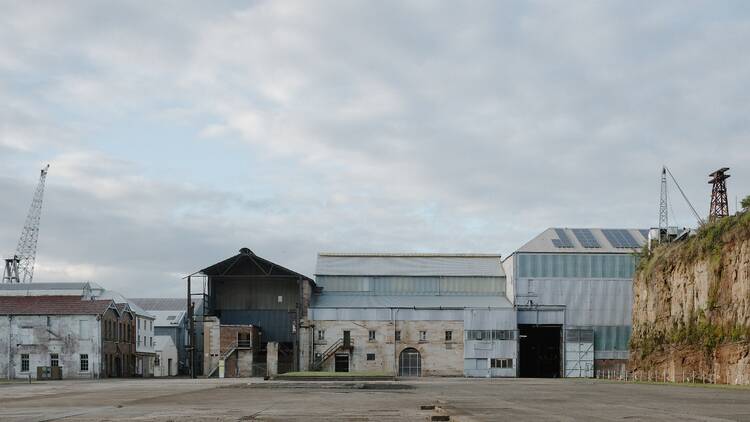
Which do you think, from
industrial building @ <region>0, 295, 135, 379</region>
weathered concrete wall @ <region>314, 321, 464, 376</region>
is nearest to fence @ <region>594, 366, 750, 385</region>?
weathered concrete wall @ <region>314, 321, 464, 376</region>

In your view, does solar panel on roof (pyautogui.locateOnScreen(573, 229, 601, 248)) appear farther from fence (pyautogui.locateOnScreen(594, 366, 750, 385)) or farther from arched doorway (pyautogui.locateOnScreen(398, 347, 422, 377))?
arched doorway (pyautogui.locateOnScreen(398, 347, 422, 377))

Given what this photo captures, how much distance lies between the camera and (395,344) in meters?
81.9

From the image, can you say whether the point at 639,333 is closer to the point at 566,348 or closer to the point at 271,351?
the point at 566,348

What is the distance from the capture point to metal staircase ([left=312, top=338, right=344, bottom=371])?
81188 mm

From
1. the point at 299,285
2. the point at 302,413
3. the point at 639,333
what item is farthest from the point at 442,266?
the point at 302,413

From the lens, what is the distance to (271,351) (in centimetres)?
7950

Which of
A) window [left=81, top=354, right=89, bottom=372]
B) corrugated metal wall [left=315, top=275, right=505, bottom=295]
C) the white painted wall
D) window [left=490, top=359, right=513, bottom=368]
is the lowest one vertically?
the white painted wall

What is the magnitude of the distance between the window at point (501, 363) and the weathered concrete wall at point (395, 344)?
3021 millimetres

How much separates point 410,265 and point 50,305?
36.7 m

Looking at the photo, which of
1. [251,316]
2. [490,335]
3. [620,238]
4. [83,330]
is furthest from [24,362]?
[620,238]

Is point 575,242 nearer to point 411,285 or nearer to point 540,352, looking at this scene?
point 540,352

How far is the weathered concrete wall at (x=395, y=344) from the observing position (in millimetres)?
81438

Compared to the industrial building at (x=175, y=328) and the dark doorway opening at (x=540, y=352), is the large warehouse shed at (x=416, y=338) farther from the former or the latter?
the industrial building at (x=175, y=328)

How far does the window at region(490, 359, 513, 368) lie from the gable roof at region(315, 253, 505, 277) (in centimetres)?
1139
